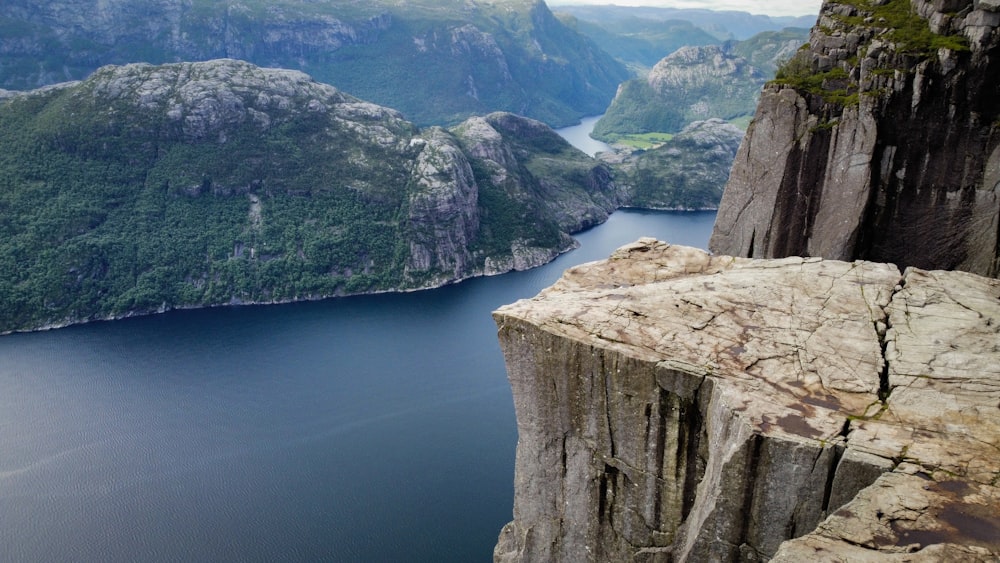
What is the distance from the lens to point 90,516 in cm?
5362

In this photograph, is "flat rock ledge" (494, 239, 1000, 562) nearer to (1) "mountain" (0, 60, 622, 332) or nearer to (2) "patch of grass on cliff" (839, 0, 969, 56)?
(2) "patch of grass on cliff" (839, 0, 969, 56)

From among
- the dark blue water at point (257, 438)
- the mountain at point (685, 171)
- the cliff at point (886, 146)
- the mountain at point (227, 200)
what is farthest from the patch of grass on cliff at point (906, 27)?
the mountain at point (685, 171)

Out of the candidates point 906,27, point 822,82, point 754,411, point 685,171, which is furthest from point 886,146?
point 685,171

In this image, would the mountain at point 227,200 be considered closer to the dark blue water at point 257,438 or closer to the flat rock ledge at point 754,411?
the dark blue water at point 257,438

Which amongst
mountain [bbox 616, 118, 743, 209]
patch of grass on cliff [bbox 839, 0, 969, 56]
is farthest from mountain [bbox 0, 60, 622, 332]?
patch of grass on cliff [bbox 839, 0, 969, 56]

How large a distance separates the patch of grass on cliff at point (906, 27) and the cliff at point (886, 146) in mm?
55

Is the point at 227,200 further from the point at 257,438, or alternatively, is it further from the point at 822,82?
the point at 822,82

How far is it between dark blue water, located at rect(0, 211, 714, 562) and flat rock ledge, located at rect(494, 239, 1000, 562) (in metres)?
27.8

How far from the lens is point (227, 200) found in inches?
4712

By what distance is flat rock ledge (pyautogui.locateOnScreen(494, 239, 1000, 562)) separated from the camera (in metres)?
15.4

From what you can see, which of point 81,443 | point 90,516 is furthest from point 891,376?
point 81,443

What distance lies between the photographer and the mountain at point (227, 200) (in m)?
103

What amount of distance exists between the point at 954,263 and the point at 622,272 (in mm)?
14889

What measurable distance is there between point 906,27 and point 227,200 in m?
113
